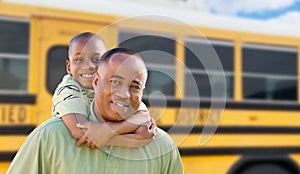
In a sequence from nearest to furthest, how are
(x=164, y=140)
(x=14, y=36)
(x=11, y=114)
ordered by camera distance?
1. (x=164, y=140)
2. (x=11, y=114)
3. (x=14, y=36)

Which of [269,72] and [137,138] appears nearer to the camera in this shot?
[137,138]

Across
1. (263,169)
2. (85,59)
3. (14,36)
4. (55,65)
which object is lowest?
(263,169)

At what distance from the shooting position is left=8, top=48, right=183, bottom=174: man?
986 millimetres

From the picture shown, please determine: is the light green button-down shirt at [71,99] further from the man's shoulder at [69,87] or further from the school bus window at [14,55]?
the school bus window at [14,55]

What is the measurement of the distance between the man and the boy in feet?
0.07

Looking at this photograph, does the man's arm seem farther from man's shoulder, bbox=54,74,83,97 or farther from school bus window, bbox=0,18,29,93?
school bus window, bbox=0,18,29,93

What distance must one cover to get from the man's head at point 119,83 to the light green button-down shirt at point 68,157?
10 cm

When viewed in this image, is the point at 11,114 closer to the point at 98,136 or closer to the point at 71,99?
the point at 71,99

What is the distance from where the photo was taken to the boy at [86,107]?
1.01 metres

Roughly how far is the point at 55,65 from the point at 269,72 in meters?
2.16

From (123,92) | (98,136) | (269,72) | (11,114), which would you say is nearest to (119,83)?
(123,92)

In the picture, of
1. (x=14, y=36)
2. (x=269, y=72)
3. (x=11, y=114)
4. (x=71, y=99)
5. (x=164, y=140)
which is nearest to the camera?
(x=164, y=140)

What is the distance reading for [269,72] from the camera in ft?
13.9

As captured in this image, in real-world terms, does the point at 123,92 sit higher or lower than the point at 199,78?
lower
